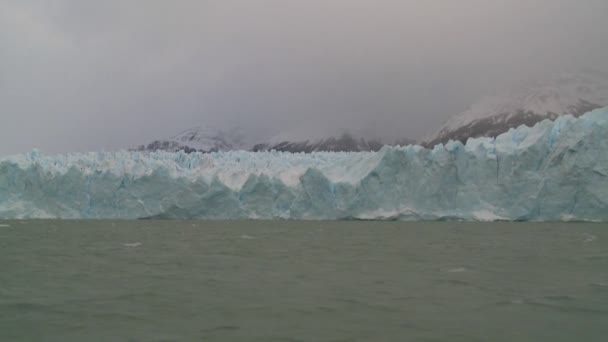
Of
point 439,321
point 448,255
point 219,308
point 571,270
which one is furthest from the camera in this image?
point 448,255

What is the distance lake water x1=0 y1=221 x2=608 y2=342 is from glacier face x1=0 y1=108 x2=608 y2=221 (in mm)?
12365

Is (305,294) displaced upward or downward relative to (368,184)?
upward

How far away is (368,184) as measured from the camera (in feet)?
93.4

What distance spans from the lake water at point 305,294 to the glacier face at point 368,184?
1236 cm

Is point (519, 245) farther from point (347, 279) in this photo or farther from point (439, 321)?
point (439, 321)

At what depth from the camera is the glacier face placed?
82.8 ft

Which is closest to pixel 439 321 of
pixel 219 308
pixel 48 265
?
pixel 219 308

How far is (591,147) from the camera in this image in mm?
24672

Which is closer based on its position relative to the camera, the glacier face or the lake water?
the lake water

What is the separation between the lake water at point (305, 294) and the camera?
18.5 feet

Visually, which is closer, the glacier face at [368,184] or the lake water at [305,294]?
the lake water at [305,294]

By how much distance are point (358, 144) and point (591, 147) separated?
10238 cm

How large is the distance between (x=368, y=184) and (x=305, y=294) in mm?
21115

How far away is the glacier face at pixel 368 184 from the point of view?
25234 mm
